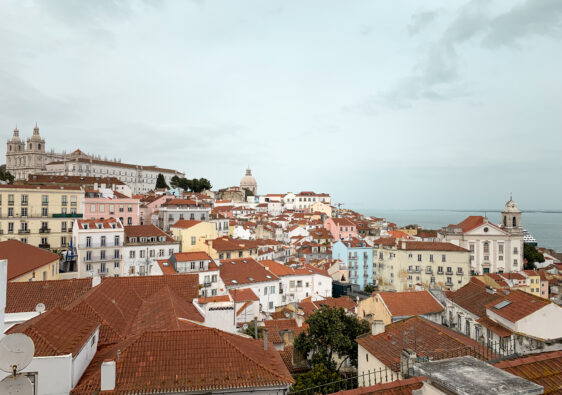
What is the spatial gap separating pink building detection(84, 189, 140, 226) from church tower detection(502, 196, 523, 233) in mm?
61233

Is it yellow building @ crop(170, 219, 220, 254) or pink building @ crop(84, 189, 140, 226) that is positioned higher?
pink building @ crop(84, 189, 140, 226)

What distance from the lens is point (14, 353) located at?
476 centimetres

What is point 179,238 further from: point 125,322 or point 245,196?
point 245,196

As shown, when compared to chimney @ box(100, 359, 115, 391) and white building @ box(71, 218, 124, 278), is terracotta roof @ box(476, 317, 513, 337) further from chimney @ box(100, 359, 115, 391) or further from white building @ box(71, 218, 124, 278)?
white building @ box(71, 218, 124, 278)

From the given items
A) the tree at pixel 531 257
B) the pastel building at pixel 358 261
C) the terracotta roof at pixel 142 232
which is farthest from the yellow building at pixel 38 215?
the tree at pixel 531 257

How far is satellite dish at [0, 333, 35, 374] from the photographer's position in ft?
15.5

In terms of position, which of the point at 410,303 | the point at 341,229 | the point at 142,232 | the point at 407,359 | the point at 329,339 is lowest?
the point at 410,303

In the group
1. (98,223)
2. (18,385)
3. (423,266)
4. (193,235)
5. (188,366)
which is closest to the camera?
(18,385)

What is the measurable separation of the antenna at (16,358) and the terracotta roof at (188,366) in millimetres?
3659

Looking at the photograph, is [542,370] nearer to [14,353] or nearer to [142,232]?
[14,353]

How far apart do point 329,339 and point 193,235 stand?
104 feet

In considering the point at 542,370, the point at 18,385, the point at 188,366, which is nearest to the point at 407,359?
the point at 542,370

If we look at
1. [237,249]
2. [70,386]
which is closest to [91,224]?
[237,249]

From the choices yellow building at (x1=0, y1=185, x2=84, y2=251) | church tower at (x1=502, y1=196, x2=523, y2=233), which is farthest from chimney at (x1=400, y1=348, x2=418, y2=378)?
church tower at (x1=502, y1=196, x2=523, y2=233)
